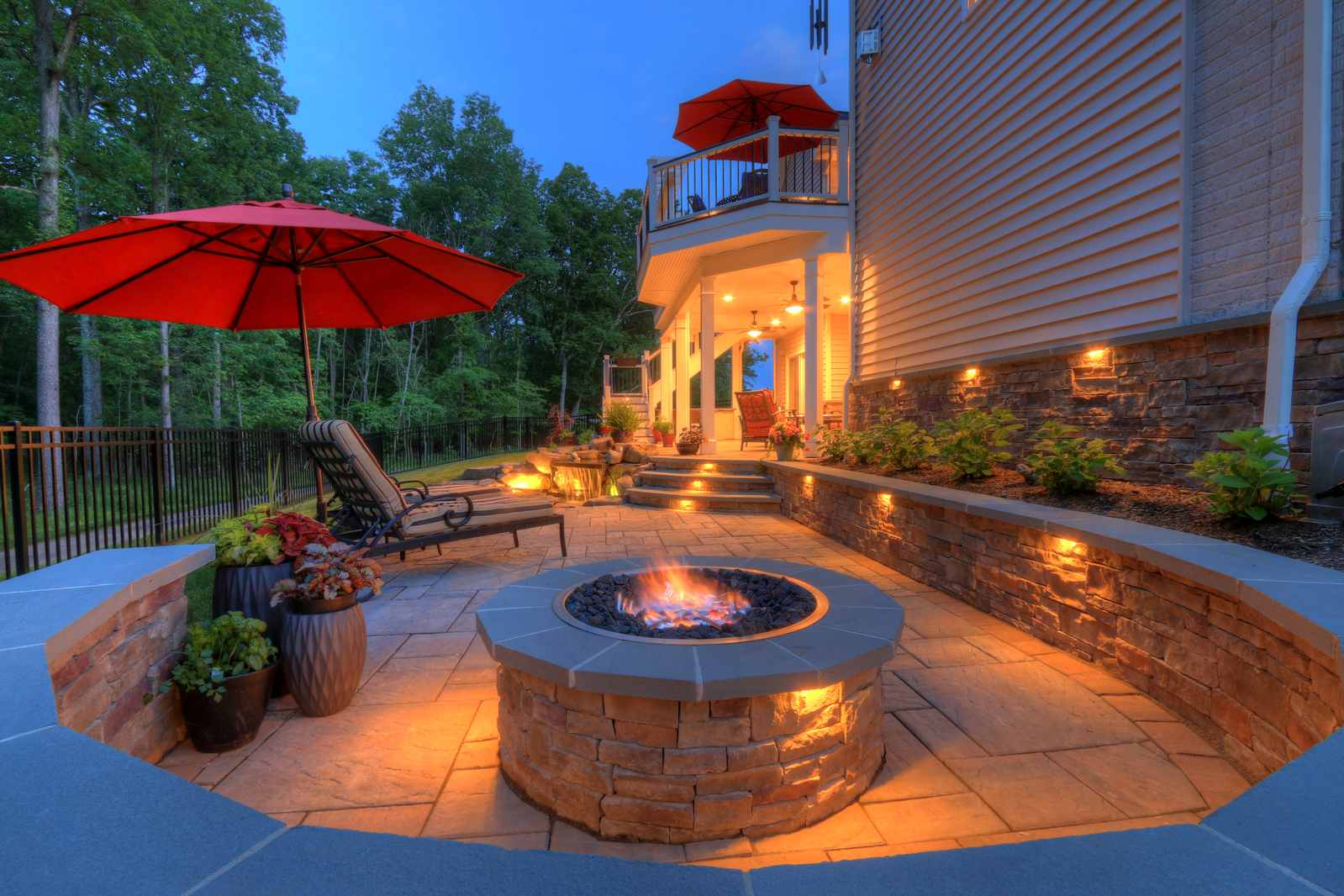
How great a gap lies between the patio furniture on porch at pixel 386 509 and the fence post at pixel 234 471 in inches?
90.8

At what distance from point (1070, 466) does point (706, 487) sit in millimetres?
5121

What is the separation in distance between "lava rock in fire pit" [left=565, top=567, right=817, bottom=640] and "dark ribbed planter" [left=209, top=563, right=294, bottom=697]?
4.27 ft

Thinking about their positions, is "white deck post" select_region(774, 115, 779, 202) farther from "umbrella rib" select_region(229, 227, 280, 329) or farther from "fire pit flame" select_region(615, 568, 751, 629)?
"fire pit flame" select_region(615, 568, 751, 629)

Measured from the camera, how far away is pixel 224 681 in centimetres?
231

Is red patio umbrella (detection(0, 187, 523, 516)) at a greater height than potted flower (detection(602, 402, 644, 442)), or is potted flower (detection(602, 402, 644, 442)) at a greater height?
red patio umbrella (detection(0, 187, 523, 516))

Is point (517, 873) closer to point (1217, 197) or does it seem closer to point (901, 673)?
point (901, 673)

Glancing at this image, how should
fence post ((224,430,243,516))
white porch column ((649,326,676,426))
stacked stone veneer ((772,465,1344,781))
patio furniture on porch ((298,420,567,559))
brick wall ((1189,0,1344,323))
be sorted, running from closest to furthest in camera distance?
stacked stone veneer ((772,465,1344,781)) < brick wall ((1189,0,1344,323)) < patio furniture on porch ((298,420,567,559)) < fence post ((224,430,243,516)) < white porch column ((649,326,676,426))

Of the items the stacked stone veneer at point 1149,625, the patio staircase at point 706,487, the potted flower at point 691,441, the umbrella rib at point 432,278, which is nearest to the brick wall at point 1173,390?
the stacked stone veneer at point 1149,625

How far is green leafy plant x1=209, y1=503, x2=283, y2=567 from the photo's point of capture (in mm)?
2666

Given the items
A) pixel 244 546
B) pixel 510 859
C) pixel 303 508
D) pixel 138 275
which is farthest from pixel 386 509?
pixel 303 508

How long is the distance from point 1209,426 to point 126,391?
19457 millimetres

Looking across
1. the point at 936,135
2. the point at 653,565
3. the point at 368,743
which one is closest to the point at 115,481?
the point at 368,743

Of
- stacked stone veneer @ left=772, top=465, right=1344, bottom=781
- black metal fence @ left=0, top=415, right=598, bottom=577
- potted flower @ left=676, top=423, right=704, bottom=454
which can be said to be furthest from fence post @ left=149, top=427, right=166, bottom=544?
potted flower @ left=676, top=423, right=704, bottom=454

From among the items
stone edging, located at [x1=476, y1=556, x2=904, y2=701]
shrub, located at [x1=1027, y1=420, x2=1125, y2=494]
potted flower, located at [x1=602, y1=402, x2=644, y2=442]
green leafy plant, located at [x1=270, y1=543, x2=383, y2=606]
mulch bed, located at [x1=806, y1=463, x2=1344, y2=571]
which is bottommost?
stone edging, located at [x1=476, y1=556, x2=904, y2=701]
